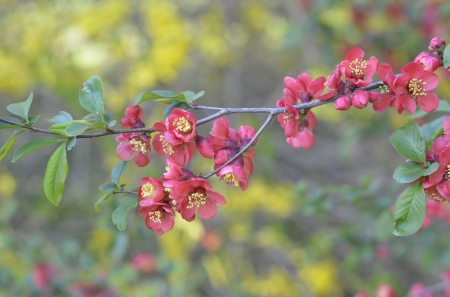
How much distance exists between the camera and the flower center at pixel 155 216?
0.84 meters

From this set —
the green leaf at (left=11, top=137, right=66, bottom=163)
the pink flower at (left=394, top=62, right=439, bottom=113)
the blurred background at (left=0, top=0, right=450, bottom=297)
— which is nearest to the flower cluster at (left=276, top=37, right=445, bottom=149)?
the pink flower at (left=394, top=62, right=439, bottom=113)

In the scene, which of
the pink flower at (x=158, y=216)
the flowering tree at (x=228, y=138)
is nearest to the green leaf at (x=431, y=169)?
the flowering tree at (x=228, y=138)

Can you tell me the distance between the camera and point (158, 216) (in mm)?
839

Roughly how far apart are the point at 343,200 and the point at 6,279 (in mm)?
1454

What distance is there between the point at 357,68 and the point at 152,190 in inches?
17.2

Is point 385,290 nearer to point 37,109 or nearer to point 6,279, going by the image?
point 6,279

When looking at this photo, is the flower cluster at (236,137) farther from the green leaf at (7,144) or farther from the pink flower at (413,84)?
the green leaf at (7,144)

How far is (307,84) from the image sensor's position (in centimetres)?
88

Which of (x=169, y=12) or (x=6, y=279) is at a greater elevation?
(x=169, y=12)

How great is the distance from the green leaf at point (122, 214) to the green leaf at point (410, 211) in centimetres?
47

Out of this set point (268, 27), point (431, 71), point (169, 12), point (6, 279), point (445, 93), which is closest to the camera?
point (431, 71)

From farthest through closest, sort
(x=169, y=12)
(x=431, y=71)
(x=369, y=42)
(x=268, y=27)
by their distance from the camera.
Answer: (x=268, y=27) < (x=169, y=12) < (x=369, y=42) < (x=431, y=71)

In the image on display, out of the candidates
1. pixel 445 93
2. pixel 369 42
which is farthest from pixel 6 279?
pixel 445 93

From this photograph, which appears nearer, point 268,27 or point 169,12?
point 169,12
